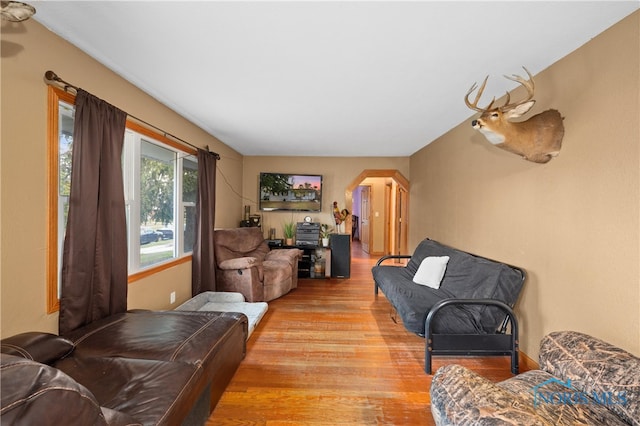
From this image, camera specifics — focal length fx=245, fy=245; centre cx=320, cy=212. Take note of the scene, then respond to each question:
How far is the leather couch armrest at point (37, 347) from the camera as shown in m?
1.20

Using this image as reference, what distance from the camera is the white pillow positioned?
2.83 m

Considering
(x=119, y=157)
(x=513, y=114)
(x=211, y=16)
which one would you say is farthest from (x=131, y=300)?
(x=513, y=114)

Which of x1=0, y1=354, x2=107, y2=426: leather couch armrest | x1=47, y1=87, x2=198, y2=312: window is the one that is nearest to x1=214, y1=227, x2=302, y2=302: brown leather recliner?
x1=47, y1=87, x2=198, y2=312: window

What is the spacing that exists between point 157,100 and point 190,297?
2.30 m

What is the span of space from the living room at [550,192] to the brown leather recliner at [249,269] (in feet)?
3.46

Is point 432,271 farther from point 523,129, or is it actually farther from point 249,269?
point 249,269

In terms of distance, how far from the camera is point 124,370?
131 centimetres

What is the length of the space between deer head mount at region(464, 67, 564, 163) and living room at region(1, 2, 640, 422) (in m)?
0.06

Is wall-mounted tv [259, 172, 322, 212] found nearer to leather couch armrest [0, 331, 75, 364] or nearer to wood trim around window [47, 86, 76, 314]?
wood trim around window [47, 86, 76, 314]

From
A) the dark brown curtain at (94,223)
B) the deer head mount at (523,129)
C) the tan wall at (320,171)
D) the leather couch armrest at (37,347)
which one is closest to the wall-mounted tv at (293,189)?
the tan wall at (320,171)

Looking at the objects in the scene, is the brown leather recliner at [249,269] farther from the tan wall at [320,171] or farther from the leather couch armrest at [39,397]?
the leather couch armrest at [39,397]

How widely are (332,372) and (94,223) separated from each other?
2.14m

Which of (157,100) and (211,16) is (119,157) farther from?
(211,16)

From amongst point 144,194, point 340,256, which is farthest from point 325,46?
point 340,256
